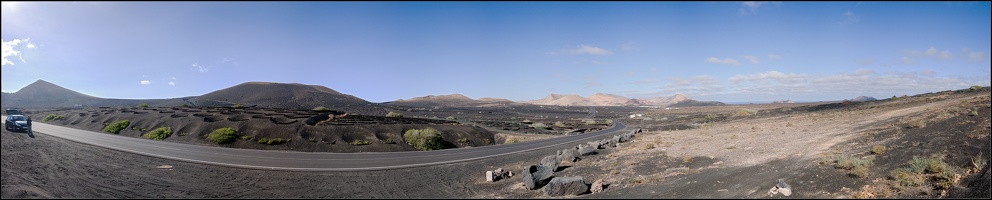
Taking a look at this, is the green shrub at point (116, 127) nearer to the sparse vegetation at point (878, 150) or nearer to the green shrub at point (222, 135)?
the green shrub at point (222, 135)

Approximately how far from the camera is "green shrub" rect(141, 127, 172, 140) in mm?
32000

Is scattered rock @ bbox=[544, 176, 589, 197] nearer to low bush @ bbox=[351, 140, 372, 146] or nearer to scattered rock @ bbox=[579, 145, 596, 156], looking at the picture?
scattered rock @ bbox=[579, 145, 596, 156]

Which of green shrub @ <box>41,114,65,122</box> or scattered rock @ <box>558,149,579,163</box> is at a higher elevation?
green shrub @ <box>41,114,65,122</box>

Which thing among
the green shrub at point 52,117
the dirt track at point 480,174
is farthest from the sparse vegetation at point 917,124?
the green shrub at point 52,117

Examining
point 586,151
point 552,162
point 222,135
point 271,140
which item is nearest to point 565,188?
point 552,162

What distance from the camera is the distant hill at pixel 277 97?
69312mm

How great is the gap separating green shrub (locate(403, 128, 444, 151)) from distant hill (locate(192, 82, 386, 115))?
4016 centimetres

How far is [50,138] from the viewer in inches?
587

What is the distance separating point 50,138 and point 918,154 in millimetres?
33674

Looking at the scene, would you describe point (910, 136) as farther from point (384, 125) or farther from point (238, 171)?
point (384, 125)

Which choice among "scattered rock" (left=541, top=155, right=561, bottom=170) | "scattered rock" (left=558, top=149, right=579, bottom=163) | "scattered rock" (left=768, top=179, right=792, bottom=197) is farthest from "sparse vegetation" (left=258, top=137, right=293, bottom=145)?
"scattered rock" (left=768, top=179, right=792, bottom=197)

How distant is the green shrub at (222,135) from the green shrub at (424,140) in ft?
54.8

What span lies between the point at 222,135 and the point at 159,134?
5.39 meters

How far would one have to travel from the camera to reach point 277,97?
3241 inches
